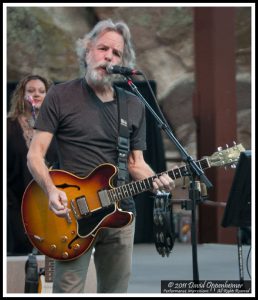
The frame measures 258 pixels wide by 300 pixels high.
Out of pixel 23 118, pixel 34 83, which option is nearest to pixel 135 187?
pixel 23 118

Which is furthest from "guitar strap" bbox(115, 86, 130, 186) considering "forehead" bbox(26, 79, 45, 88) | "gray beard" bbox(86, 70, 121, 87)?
"forehead" bbox(26, 79, 45, 88)

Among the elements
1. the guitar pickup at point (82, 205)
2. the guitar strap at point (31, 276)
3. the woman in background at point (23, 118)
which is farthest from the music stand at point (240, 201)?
the woman in background at point (23, 118)

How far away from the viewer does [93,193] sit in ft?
16.6

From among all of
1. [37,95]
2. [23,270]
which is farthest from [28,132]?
[23,270]

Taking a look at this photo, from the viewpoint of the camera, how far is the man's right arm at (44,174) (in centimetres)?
484

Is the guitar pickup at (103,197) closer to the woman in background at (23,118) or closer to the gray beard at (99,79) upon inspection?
the gray beard at (99,79)

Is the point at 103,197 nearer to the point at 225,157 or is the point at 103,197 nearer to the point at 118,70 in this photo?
the point at 118,70

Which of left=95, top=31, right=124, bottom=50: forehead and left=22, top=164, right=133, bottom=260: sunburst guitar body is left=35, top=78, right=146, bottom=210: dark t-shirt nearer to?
left=22, top=164, right=133, bottom=260: sunburst guitar body

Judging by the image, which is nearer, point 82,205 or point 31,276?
point 82,205

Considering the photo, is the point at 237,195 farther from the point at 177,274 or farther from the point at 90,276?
the point at 177,274

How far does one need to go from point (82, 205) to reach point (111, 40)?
96cm

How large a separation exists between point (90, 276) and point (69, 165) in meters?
1.73

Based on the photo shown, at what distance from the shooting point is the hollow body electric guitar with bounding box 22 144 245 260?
4.99 meters

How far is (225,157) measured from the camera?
556 centimetres
